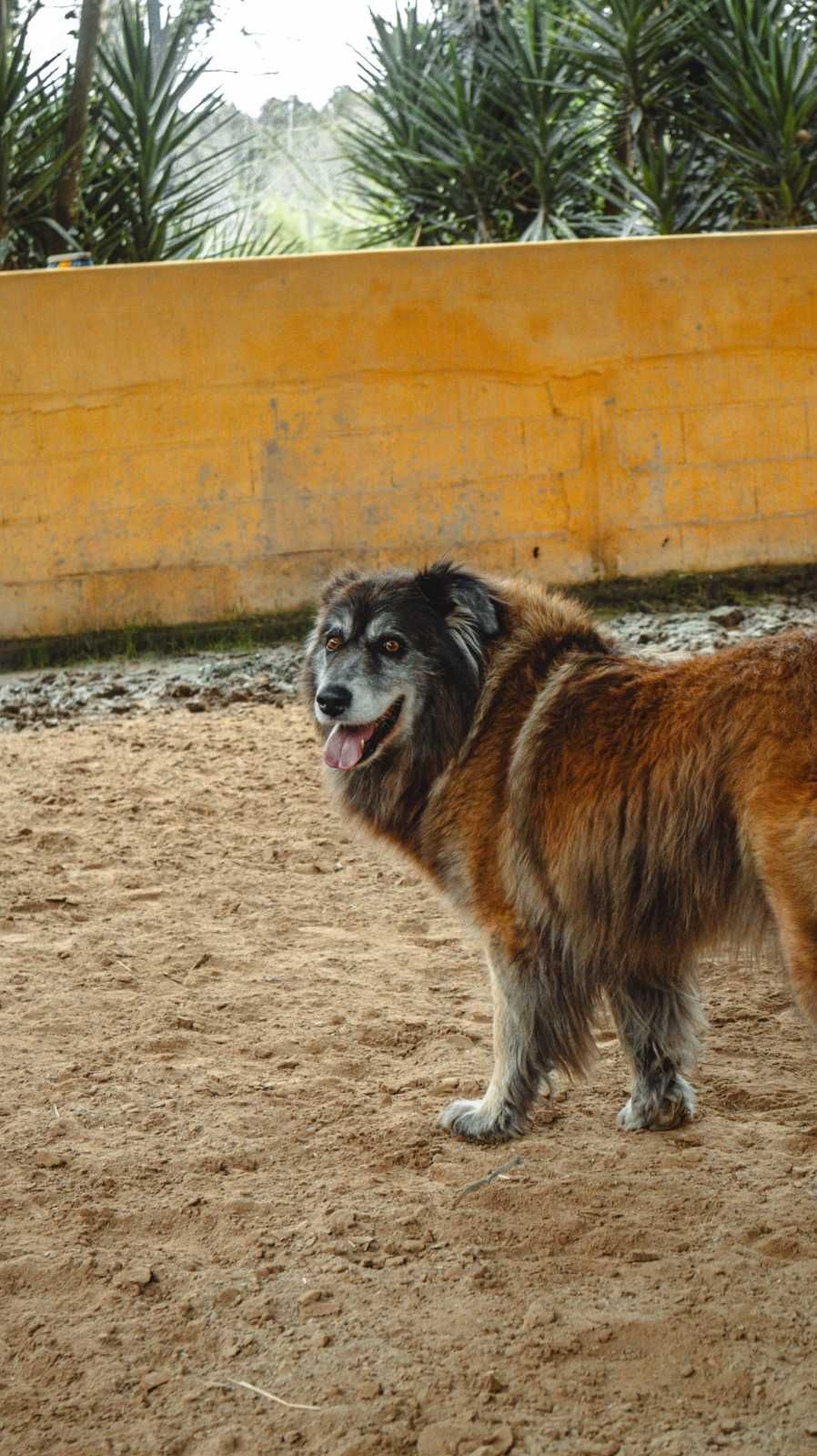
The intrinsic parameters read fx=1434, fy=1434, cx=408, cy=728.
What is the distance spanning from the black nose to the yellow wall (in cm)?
507

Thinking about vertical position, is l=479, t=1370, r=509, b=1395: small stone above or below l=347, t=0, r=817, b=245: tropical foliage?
below

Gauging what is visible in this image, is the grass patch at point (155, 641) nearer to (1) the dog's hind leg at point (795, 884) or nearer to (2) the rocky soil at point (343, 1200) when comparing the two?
(2) the rocky soil at point (343, 1200)

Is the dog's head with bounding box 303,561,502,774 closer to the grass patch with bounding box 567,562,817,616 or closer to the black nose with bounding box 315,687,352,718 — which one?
the black nose with bounding box 315,687,352,718

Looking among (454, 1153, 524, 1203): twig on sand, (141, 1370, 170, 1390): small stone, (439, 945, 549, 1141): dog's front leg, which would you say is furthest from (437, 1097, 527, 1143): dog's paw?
(141, 1370, 170, 1390): small stone

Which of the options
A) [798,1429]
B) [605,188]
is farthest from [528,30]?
[798,1429]

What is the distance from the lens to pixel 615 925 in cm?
344

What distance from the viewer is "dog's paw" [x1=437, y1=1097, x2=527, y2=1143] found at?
12.0ft

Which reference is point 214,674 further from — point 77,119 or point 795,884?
point 77,119

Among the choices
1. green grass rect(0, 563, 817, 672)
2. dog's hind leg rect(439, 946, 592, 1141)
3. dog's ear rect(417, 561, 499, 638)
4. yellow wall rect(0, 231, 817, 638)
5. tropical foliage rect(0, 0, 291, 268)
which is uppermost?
tropical foliage rect(0, 0, 291, 268)

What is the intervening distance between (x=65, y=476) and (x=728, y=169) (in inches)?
325

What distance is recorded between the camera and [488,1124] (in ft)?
12.0

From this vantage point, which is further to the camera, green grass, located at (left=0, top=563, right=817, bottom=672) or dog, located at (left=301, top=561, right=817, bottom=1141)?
green grass, located at (left=0, top=563, right=817, bottom=672)

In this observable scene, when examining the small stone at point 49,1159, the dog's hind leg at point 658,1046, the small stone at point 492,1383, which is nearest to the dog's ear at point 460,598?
the dog's hind leg at point 658,1046

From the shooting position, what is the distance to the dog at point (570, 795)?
3166 millimetres
